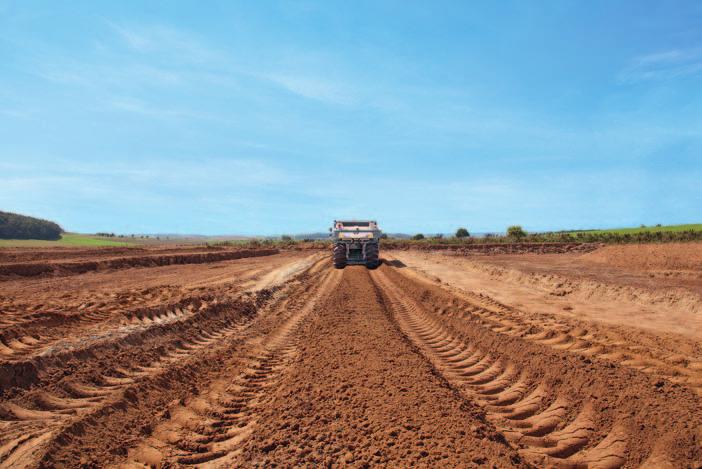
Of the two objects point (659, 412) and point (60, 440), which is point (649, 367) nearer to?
point (659, 412)

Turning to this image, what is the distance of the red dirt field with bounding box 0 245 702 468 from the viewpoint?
3275 millimetres

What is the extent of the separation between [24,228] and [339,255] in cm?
6262

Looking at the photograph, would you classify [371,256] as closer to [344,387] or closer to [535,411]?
[344,387]

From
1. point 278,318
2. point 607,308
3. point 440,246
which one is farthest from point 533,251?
point 278,318

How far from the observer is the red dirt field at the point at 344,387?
3.28 metres

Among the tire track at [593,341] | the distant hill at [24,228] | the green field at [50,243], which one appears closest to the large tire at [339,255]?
the tire track at [593,341]

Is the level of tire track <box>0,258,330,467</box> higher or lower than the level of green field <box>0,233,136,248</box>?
lower

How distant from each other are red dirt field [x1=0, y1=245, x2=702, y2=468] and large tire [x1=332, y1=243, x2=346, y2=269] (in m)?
11.5

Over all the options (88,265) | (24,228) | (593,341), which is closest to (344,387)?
(593,341)

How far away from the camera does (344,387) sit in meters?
4.41

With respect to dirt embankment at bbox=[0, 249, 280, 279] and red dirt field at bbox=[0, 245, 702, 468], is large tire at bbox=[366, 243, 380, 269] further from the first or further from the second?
dirt embankment at bbox=[0, 249, 280, 279]

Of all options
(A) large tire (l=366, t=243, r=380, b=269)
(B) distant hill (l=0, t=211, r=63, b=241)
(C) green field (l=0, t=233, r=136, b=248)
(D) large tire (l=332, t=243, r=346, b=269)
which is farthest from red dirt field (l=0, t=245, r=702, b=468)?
(B) distant hill (l=0, t=211, r=63, b=241)

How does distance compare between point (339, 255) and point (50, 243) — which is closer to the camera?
point (339, 255)

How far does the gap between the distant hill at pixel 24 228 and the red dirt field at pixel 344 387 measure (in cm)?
6404
